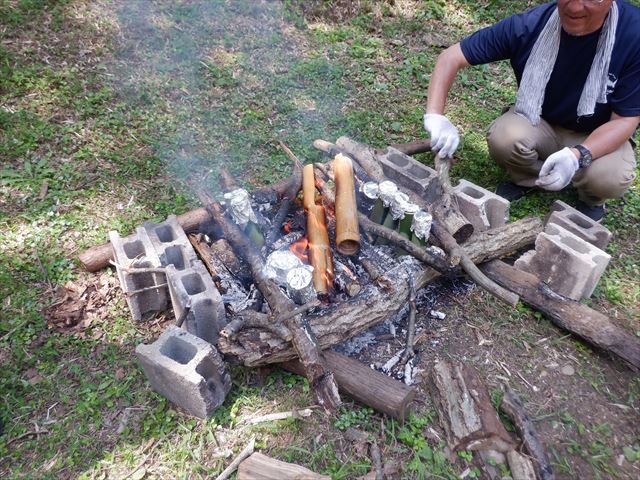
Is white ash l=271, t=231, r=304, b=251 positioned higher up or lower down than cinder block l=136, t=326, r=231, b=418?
higher up

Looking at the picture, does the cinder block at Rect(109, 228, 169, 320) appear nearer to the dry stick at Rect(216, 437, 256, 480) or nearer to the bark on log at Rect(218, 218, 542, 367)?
the bark on log at Rect(218, 218, 542, 367)

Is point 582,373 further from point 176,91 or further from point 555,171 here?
point 176,91

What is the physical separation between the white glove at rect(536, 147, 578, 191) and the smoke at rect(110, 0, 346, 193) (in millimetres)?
1871

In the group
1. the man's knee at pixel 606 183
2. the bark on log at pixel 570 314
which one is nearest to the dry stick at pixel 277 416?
the bark on log at pixel 570 314

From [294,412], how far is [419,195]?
1.62 m

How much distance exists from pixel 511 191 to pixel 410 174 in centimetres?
118

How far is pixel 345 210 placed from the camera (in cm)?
291

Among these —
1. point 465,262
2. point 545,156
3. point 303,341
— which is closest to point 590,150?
point 545,156

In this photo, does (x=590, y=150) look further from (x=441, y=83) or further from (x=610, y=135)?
(x=441, y=83)

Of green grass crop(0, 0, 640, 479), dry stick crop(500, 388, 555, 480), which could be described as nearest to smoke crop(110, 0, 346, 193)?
green grass crop(0, 0, 640, 479)

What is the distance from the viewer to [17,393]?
101 inches

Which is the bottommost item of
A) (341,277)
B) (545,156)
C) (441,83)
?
(341,277)

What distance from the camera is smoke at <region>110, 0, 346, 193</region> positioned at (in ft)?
13.8

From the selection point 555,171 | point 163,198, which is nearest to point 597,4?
point 555,171
